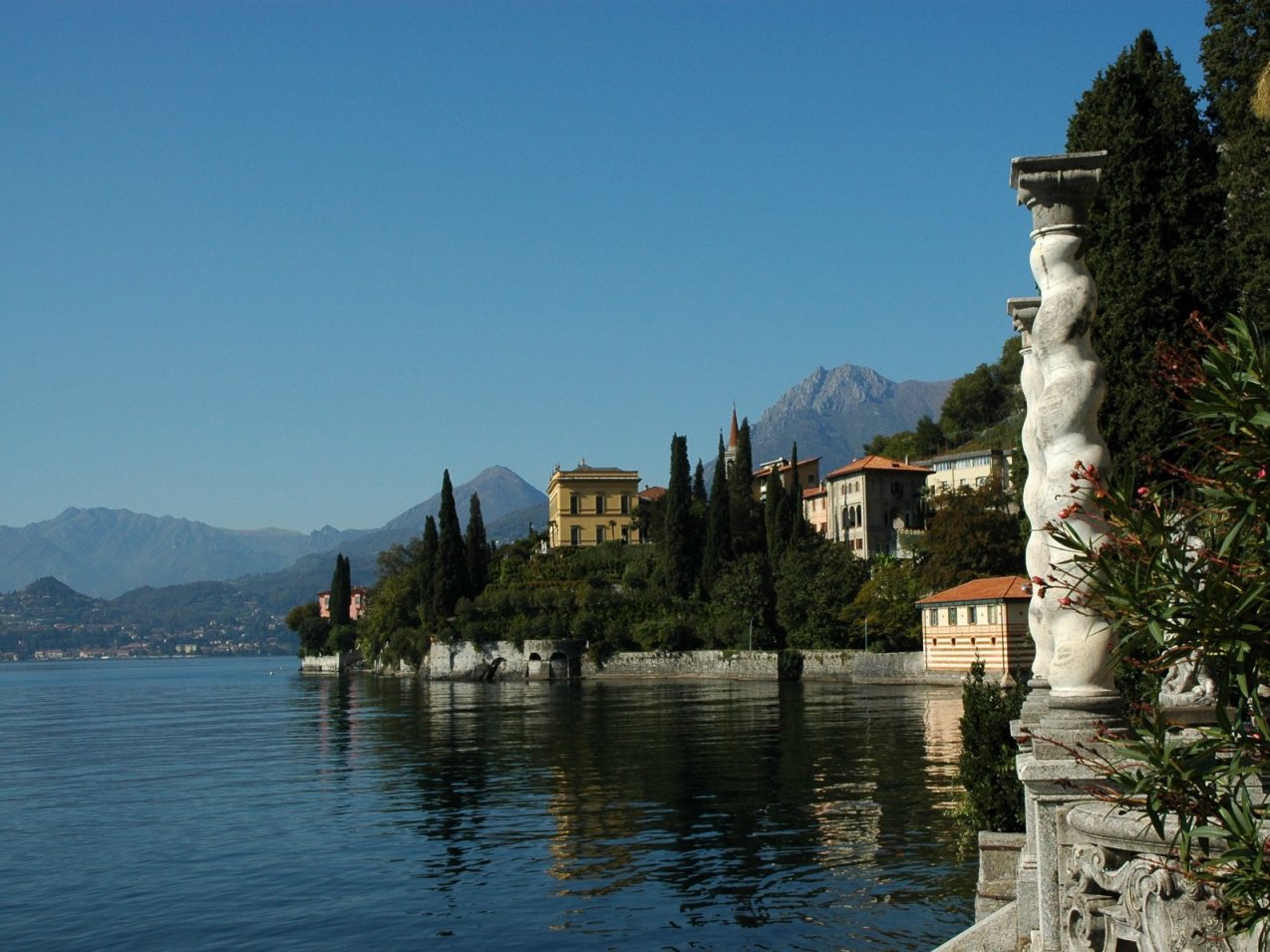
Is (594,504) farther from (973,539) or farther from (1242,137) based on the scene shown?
(1242,137)

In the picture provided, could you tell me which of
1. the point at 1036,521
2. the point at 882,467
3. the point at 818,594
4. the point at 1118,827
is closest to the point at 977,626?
the point at 818,594

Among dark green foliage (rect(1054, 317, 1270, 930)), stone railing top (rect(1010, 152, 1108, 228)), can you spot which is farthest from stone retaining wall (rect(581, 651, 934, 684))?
dark green foliage (rect(1054, 317, 1270, 930))

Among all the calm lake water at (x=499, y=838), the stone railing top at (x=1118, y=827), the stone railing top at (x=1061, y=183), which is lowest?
the calm lake water at (x=499, y=838)

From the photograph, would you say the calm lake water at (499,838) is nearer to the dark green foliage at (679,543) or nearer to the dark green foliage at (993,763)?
the dark green foliage at (993,763)

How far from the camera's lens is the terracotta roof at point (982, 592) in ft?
201

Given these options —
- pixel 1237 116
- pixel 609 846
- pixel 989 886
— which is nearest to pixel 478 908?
pixel 609 846

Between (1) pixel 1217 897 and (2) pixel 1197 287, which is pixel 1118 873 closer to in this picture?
(1) pixel 1217 897

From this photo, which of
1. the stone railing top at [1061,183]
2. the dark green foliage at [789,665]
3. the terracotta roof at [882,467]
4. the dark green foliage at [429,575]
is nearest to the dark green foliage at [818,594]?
the dark green foliage at [789,665]

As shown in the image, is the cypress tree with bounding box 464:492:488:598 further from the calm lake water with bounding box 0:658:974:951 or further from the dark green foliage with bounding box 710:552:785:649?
the calm lake water with bounding box 0:658:974:951

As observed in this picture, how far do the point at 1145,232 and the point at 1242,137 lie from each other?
147 inches

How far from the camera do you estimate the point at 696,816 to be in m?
23.7

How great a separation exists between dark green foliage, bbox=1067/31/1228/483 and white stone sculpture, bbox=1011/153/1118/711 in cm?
1407

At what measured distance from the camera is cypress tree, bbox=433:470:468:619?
9350 centimetres

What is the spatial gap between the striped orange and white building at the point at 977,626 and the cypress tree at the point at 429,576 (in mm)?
40216
